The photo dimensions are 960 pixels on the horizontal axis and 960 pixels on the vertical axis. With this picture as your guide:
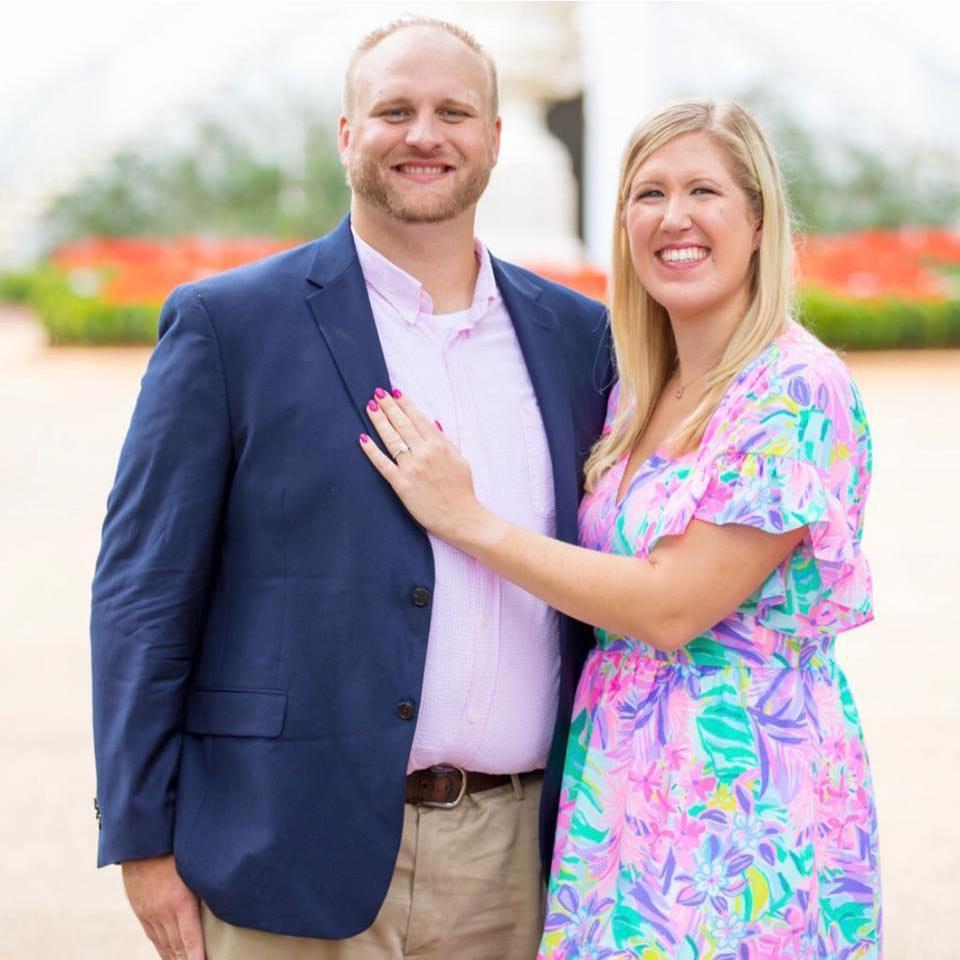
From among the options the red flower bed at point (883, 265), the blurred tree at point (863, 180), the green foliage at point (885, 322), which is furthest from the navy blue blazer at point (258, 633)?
the blurred tree at point (863, 180)

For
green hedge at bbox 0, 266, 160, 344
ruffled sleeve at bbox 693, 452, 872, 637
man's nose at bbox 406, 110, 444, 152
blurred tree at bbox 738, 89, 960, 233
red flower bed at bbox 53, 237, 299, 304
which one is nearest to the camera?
ruffled sleeve at bbox 693, 452, 872, 637

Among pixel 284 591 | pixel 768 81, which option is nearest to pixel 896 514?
pixel 284 591

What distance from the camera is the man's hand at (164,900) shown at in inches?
103

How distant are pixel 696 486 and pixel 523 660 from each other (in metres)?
0.50

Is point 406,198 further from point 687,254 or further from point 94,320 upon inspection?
point 94,320

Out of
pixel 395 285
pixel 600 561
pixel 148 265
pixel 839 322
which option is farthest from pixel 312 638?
pixel 148 265

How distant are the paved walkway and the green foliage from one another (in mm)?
2912

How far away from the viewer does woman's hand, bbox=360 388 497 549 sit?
2.62 metres

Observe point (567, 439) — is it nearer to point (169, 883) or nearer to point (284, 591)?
point (284, 591)

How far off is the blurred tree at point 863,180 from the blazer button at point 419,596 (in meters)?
26.3

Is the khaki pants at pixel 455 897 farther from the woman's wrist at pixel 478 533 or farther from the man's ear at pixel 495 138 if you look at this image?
the man's ear at pixel 495 138

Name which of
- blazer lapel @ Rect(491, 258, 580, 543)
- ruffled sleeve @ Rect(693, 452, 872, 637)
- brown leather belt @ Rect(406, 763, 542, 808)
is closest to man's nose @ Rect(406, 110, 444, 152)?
blazer lapel @ Rect(491, 258, 580, 543)

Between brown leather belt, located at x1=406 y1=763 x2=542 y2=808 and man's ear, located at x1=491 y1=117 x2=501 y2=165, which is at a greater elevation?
man's ear, located at x1=491 y1=117 x2=501 y2=165

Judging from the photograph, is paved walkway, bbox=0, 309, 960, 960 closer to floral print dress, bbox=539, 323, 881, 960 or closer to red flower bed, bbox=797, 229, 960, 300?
floral print dress, bbox=539, 323, 881, 960
